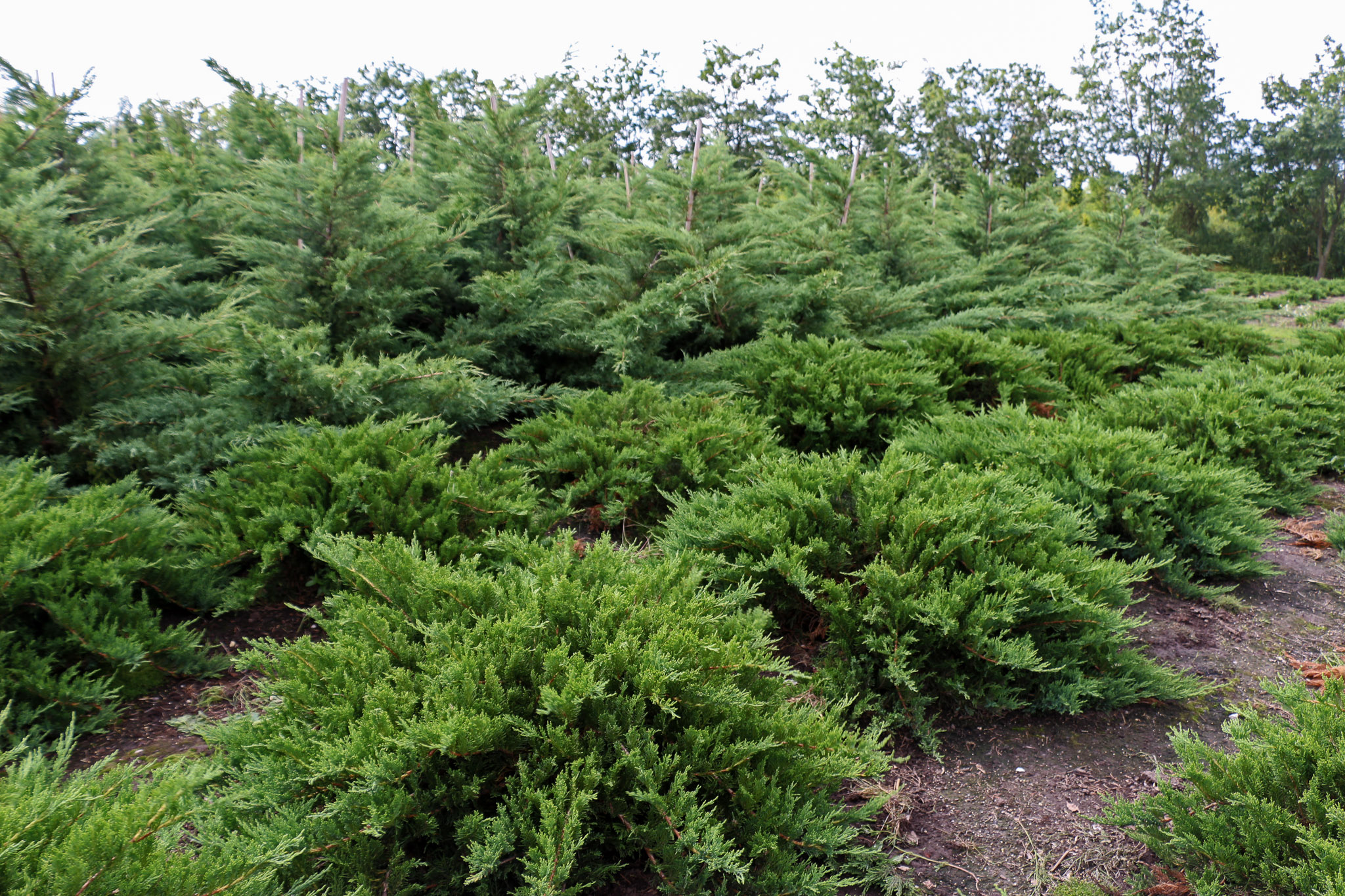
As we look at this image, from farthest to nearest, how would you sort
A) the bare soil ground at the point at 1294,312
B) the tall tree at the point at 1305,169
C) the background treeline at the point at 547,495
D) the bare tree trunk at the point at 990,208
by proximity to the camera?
1. the tall tree at the point at 1305,169
2. the bare soil ground at the point at 1294,312
3. the bare tree trunk at the point at 990,208
4. the background treeline at the point at 547,495

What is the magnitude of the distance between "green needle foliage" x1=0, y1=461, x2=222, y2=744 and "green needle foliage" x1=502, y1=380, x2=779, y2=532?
5.25ft

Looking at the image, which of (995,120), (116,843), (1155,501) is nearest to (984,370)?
(1155,501)

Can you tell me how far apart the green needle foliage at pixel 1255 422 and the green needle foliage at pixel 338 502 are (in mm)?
3969

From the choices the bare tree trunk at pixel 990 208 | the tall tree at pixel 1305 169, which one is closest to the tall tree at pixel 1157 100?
the tall tree at pixel 1305 169

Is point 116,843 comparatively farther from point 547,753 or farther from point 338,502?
point 338,502

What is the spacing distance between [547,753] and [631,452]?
2.20m

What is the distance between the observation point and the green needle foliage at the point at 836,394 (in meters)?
4.65

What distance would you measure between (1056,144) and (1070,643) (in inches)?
1398

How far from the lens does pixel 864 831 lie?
6.65 ft

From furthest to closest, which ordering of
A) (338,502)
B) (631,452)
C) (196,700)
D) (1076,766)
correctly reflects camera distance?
(631,452) → (338,502) → (196,700) → (1076,766)

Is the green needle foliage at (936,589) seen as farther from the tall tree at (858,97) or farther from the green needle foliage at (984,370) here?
the tall tree at (858,97)

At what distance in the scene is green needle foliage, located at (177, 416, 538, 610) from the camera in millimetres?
2955

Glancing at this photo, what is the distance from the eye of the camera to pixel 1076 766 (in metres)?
2.35

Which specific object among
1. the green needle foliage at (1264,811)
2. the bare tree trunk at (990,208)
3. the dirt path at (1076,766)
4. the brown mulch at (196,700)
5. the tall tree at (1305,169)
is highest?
the tall tree at (1305,169)
